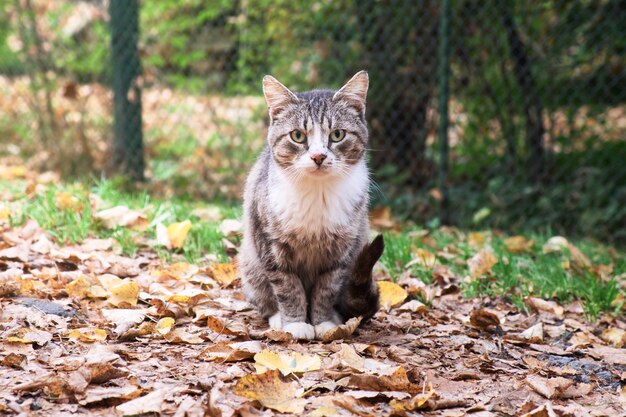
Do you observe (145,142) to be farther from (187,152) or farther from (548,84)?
(548,84)

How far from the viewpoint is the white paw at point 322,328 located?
330cm

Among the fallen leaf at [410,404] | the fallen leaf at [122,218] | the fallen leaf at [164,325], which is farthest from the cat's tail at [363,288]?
the fallen leaf at [122,218]

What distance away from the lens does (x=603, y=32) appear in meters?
6.45

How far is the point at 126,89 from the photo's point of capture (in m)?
7.13

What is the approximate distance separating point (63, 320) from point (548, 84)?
530cm

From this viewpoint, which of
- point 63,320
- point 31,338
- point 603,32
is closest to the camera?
point 31,338

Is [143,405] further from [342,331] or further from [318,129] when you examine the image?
[318,129]

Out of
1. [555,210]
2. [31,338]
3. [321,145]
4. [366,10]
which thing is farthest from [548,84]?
[31,338]

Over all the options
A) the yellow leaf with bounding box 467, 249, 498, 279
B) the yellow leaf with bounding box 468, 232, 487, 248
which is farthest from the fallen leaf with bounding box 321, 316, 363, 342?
the yellow leaf with bounding box 468, 232, 487, 248

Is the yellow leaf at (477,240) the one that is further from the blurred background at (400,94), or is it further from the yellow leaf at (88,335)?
the yellow leaf at (88,335)

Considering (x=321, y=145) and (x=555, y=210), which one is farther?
(x=555, y=210)

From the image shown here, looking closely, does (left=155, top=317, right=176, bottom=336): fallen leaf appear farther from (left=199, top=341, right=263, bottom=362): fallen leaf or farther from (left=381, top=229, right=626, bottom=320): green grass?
(left=381, top=229, right=626, bottom=320): green grass

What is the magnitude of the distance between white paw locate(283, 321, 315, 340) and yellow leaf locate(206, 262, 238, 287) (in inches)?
31.5

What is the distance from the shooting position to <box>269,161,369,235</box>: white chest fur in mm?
3340
